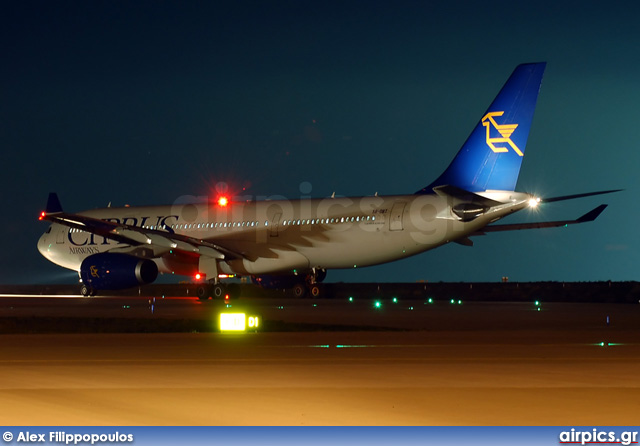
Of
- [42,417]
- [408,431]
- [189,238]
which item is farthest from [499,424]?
[189,238]

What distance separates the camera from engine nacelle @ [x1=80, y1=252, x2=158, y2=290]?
1578 inches

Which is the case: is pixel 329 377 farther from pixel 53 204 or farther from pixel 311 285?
pixel 53 204

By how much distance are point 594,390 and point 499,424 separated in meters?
2.92

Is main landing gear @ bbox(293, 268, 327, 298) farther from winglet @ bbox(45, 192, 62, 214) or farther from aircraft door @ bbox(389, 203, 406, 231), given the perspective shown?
winglet @ bbox(45, 192, 62, 214)

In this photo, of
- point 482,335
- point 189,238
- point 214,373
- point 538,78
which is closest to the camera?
point 214,373

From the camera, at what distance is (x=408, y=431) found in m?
9.02

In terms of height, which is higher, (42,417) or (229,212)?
(229,212)

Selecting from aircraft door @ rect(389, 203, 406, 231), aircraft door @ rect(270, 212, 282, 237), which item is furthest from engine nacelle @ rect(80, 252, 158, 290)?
aircraft door @ rect(389, 203, 406, 231)

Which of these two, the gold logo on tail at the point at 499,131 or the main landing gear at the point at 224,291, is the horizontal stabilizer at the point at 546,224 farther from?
the main landing gear at the point at 224,291

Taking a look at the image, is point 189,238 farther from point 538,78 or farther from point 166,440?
point 166,440

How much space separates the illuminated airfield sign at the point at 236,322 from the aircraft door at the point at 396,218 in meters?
14.5

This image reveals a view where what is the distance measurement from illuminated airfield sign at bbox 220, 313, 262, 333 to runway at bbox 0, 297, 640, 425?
0.57 m

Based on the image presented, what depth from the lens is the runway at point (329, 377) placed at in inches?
394

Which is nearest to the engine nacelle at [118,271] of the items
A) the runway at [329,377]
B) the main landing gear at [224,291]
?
the main landing gear at [224,291]
